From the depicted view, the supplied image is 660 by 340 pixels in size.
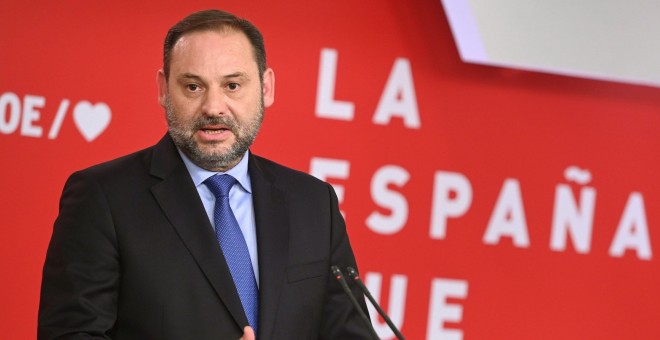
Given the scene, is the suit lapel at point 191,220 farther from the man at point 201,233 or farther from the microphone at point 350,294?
the microphone at point 350,294

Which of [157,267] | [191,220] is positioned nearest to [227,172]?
[191,220]

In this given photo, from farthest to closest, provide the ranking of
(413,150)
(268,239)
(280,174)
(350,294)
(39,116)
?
1. (413,150)
2. (39,116)
3. (280,174)
4. (268,239)
5. (350,294)

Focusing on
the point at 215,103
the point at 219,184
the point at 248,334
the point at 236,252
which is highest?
the point at 215,103

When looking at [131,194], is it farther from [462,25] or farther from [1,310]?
[462,25]

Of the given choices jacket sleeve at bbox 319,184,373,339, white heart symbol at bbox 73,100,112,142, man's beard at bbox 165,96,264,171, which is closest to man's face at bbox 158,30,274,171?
man's beard at bbox 165,96,264,171

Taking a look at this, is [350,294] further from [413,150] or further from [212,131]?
[413,150]

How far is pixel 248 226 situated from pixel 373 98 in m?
1.52

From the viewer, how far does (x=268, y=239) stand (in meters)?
1.84

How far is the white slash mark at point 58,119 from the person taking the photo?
10.3 feet

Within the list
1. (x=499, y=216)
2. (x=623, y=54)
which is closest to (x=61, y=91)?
(x=499, y=216)

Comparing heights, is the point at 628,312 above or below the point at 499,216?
below

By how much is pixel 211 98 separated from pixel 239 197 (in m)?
0.21

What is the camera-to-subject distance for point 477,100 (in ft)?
11.2

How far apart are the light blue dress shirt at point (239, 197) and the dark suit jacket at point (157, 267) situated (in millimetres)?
22
